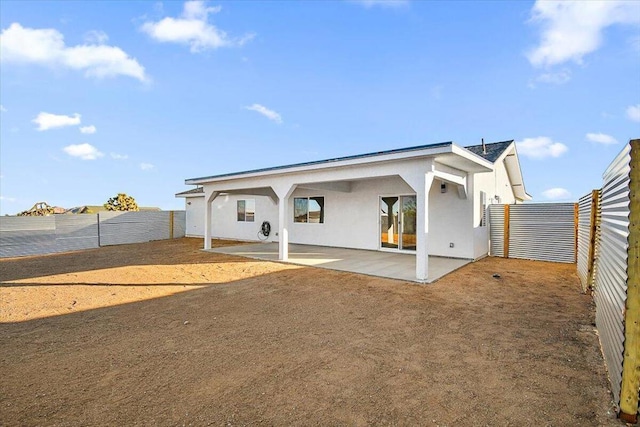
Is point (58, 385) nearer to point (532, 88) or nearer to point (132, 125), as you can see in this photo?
point (532, 88)

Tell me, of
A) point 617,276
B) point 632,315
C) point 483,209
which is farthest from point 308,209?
point 632,315

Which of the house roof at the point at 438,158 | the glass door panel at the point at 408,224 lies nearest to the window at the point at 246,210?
the house roof at the point at 438,158

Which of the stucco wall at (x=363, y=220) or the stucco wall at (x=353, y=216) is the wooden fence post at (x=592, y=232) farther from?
the stucco wall at (x=353, y=216)

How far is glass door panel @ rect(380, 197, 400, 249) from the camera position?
10000 millimetres

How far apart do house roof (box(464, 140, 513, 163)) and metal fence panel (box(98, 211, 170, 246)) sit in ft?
52.4

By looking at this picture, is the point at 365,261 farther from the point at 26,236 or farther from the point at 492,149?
the point at 26,236

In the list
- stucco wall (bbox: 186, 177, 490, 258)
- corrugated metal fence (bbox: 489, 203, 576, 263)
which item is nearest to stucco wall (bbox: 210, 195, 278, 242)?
stucco wall (bbox: 186, 177, 490, 258)

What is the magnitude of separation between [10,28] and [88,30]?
1699mm

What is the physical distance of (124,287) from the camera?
20.4 ft

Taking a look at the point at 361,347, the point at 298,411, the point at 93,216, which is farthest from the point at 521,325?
the point at 93,216

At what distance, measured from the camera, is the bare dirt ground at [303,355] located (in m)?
2.24

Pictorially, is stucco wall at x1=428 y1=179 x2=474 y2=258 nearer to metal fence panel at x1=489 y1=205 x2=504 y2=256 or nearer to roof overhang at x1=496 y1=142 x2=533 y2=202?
metal fence panel at x1=489 y1=205 x2=504 y2=256

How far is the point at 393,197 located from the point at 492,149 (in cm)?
403

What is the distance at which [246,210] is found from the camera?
48.6 feet
